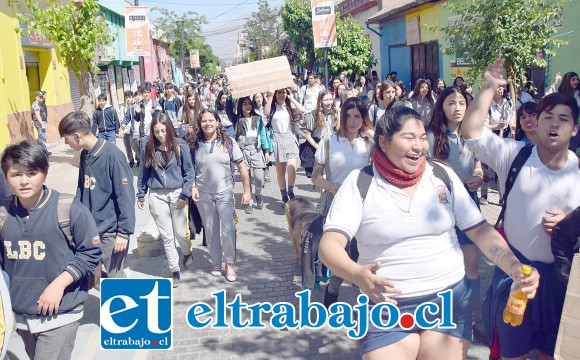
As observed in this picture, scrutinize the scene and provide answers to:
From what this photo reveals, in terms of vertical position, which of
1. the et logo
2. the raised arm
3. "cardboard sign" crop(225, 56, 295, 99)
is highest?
"cardboard sign" crop(225, 56, 295, 99)

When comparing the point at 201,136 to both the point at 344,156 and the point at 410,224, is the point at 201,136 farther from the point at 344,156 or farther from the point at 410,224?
the point at 410,224

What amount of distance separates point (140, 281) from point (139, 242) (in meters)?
3.44

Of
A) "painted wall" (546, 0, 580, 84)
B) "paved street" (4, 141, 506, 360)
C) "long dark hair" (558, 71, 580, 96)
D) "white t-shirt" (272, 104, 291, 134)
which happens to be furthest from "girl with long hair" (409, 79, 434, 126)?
"painted wall" (546, 0, 580, 84)

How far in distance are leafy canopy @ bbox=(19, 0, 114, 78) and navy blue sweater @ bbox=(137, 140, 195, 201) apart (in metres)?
8.55

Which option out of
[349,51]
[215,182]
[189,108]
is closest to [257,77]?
[189,108]

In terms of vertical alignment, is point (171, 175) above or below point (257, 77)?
below

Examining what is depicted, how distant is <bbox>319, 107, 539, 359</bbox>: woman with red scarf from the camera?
266 centimetres

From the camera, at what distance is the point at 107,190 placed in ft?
16.1

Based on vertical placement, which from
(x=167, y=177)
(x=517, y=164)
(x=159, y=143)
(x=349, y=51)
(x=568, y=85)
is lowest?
(x=167, y=177)

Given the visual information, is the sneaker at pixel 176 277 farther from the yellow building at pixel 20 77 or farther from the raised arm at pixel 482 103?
the yellow building at pixel 20 77

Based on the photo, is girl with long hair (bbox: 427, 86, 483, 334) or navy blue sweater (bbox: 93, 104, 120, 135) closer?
girl with long hair (bbox: 427, 86, 483, 334)

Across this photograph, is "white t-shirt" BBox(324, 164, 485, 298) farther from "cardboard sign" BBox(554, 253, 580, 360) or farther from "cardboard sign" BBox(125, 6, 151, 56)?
"cardboard sign" BBox(125, 6, 151, 56)

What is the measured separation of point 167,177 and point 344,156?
73.6 inches

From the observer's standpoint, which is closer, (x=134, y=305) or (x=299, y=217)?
(x=134, y=305)
